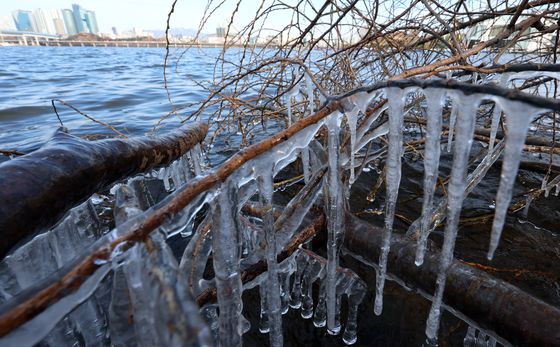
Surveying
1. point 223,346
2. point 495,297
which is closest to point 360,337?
point 495,297

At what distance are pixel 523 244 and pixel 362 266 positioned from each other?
1.62m

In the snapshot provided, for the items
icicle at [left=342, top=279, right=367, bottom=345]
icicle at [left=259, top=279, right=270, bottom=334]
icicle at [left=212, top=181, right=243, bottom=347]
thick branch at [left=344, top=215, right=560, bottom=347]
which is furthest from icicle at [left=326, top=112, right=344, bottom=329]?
icicle at [left=212, top=181, right=243, bottom=347]

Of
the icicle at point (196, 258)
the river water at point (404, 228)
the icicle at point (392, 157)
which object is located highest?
the icicle at point (392, 157)

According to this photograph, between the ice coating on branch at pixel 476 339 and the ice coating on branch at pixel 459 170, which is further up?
Result: the ice coating on branch at pixel 459 170

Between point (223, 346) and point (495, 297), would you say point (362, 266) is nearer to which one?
point (495, 297)

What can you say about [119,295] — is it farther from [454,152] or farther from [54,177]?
[454,152]

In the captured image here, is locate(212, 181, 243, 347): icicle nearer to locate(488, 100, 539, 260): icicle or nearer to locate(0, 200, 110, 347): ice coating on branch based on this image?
locate(0, 200, 110, 347): ice coating on branch

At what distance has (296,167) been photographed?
15.7 ft

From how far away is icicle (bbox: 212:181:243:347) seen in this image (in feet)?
3.83

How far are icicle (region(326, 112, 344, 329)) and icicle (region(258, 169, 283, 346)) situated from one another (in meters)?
0.37

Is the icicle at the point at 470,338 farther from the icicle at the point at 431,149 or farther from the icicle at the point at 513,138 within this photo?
the icicle at the point at 513,138

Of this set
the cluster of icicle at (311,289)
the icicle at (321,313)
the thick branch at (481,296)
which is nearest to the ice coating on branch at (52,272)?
the cluster of icicle at (311,289)

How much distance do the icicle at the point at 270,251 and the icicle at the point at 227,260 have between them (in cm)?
18

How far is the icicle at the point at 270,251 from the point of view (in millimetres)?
1339
